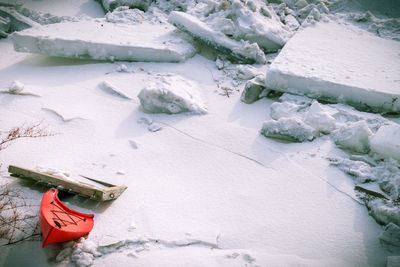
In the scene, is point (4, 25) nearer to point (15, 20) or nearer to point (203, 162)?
point (15, 20)

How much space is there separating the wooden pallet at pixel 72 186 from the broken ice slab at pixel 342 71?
6.06ft

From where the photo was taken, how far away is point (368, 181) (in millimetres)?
1903

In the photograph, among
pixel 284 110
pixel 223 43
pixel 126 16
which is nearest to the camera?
pixel 284 110

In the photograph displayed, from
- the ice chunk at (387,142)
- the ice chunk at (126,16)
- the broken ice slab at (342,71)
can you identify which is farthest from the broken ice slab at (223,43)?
the ice chunk at (387,142)

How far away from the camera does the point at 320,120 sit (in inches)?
89.6

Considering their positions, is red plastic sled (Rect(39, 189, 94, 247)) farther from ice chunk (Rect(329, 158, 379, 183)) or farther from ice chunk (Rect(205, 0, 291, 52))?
ice chunk (Rect(205, 0, 291, 52))

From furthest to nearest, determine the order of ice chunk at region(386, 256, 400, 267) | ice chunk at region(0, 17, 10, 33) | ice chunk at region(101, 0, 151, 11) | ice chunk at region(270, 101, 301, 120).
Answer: ice chunk at region(101, 0, 151, 11) → ice chunk at region(0, 17, 10, 33) → ice chunk at region(270, 101, 301, 120) → ice chunk at region(386, 256, 400, 267)

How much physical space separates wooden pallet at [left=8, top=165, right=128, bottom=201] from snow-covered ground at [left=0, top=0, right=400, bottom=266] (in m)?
0.09

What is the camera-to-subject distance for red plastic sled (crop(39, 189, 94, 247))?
1381mm

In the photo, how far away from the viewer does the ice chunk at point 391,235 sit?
1.51m

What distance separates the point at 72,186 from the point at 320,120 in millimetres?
1940

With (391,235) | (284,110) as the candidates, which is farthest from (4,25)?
(391,235)

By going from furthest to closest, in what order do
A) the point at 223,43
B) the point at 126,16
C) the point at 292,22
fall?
the point at 292,22
the point at 126,16
the point at 223,43

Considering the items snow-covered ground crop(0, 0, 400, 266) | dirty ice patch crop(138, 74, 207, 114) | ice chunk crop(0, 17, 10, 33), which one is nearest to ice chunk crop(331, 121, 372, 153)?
snow-covered ground crop(0, 0, 400, 266)
